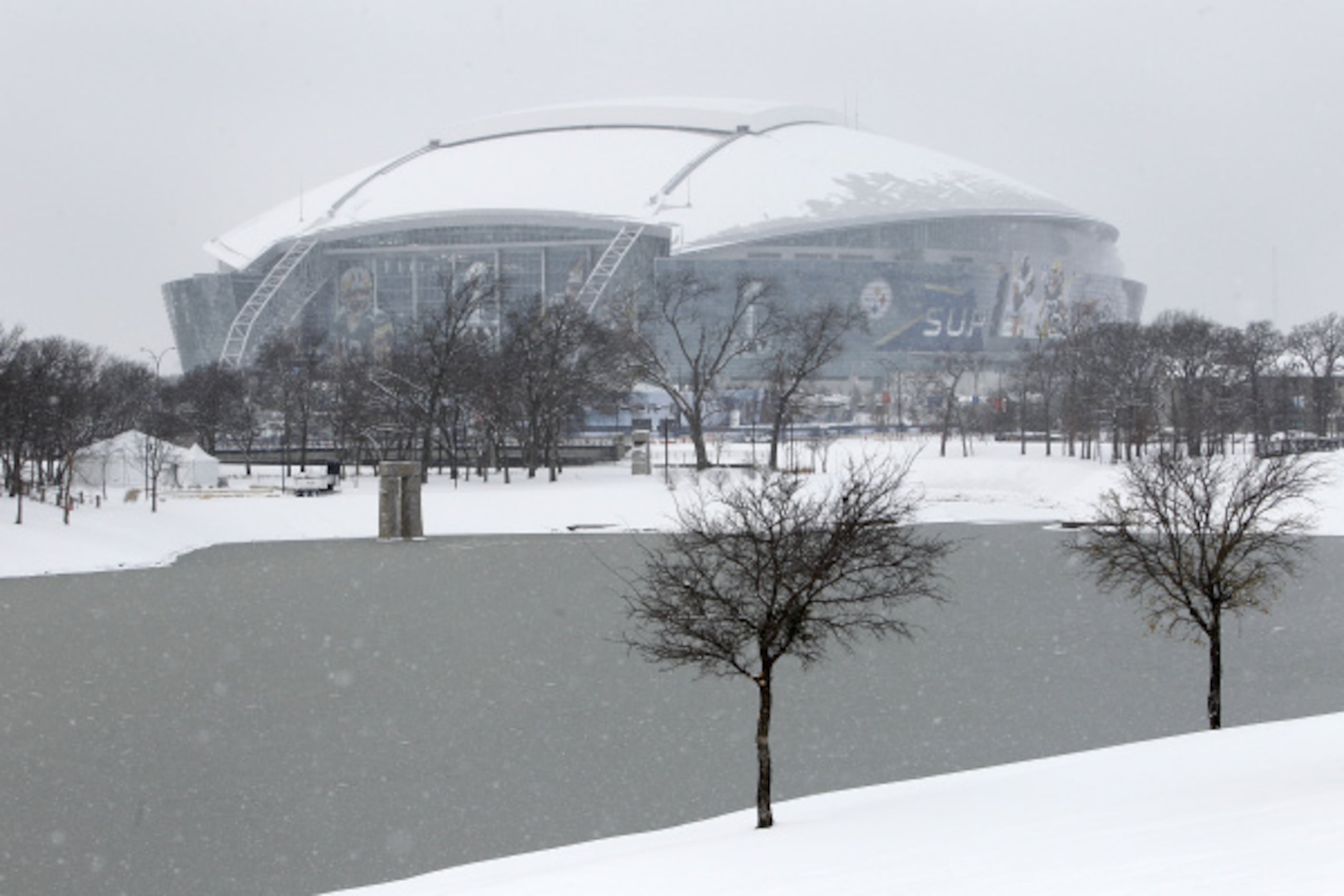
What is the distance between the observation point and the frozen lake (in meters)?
11.9

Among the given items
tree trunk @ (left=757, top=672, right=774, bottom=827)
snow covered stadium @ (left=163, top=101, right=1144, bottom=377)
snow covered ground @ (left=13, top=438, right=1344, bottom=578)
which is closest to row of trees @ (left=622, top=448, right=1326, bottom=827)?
tree trunk @ (left=757, top=672, right=774, bottom=827)

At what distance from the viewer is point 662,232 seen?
372ft

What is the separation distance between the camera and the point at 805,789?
13406mm

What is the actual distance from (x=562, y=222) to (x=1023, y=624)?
95.0 m

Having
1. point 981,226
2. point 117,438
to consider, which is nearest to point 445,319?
point 117,438

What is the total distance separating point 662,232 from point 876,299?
19.3 meters

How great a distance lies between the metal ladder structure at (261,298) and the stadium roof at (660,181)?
1557 millimetres

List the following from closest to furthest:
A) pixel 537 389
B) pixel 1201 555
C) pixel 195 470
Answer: pixel 1201 555, pixel 195 470, pixel 537 389

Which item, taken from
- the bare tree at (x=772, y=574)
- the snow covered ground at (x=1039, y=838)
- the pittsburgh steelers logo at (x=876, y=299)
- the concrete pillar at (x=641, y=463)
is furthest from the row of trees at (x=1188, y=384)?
the snow covered ground at (x=1039, y=838)

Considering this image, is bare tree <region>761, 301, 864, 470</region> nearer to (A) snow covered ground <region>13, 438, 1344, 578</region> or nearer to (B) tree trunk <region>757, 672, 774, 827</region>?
(A) snow covered ground <region>13, 438, 1344, 578</region>

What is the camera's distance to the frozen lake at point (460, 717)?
11.9 meters

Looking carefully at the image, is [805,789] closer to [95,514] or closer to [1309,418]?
[95,514]

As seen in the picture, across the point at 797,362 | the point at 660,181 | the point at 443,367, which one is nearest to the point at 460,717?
the point at 443,367

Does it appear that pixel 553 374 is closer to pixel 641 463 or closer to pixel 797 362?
pixel 641 463
